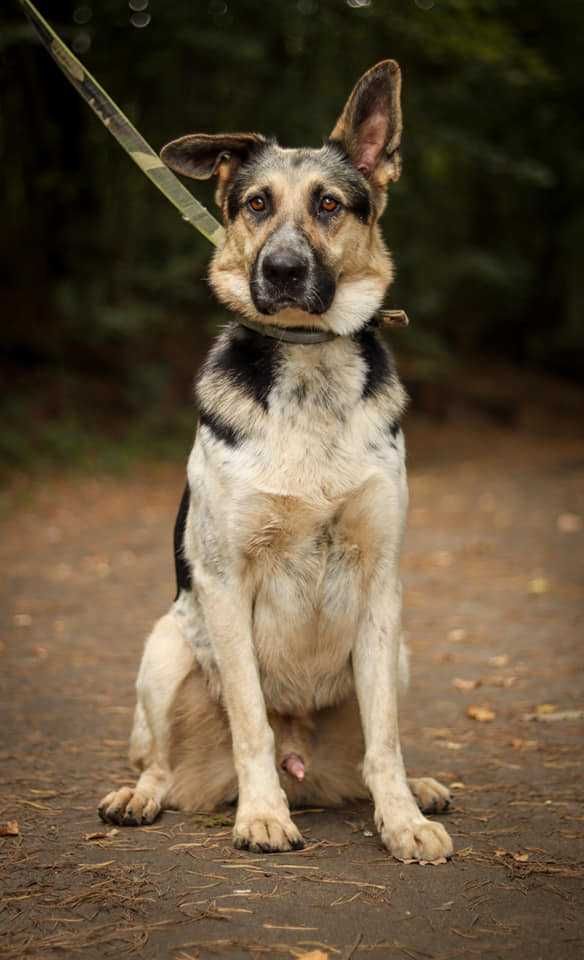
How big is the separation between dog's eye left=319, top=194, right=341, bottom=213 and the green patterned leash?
43 centimetres

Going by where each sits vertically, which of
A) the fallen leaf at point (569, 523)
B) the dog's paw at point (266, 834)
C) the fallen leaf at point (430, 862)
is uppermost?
the fallen leaf at point (569, 523)

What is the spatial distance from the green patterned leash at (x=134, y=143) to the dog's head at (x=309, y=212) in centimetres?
9

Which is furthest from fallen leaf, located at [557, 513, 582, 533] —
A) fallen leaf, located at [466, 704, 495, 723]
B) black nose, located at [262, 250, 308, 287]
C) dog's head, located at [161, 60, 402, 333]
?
black nose, located at [262, 250, 308, 287]

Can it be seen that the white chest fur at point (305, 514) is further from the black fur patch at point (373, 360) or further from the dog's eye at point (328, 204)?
the dog's eye at point (328, 204)

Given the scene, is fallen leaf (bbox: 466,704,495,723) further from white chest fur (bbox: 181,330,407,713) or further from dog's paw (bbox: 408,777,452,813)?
white chest fur (bbox: 181,330,407,713)

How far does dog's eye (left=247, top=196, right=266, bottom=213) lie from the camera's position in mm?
3863

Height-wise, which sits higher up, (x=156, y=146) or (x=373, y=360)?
(x=156, y=146)

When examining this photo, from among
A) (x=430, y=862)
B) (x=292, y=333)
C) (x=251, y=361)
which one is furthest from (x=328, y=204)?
(x=430, y=862)

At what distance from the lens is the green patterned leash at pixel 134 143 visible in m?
4.08

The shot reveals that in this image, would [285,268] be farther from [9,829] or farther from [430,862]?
[9,829]

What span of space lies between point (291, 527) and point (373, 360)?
0.76 meters

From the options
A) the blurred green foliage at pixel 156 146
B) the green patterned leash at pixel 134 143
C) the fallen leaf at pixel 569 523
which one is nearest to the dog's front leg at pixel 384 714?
the green patterned leash at pixel 134 143

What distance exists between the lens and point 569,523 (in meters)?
9.97

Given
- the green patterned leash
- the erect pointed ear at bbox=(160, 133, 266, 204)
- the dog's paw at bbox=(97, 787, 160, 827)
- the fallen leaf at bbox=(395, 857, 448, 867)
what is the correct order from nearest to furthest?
the fallen leaf at bbox=(395, 857, 448, 867)
the dog's paw at bbox=(97, 787, 160, 827)
the erect pointed ear at bbox=(160, 133, 266, 204)
the green patterned leash
